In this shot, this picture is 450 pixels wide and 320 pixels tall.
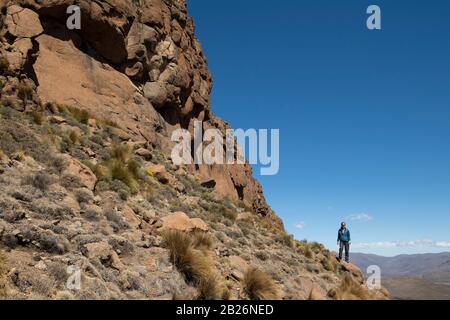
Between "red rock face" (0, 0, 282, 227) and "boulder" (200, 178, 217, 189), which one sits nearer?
"red rock face" (0, 0, 282, 227)

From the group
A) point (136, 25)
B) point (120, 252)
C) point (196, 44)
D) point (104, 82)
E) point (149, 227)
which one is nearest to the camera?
point (120, 252)

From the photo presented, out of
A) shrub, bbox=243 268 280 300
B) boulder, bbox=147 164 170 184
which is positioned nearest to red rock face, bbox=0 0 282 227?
boulder, bbox=147 164 170 184

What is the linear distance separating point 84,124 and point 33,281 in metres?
13.3

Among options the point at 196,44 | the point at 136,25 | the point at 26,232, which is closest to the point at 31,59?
the point at 136,25

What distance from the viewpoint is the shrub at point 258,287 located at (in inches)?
398

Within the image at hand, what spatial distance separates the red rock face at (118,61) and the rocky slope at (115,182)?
74mm

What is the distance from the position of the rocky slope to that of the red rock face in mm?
74

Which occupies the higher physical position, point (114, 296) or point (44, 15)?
point (44, 15)

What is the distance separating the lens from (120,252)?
924 cm

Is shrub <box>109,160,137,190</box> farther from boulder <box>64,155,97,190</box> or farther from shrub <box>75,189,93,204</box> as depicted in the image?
shrub <box>75,189,93,204</box>

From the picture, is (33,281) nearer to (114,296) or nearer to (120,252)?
(114,296)

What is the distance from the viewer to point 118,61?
24609 millimetres

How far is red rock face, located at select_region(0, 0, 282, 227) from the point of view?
19250mm

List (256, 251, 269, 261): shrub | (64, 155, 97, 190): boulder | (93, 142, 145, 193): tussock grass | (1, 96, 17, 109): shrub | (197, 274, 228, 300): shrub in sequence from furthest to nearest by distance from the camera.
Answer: (1, 96, 17, 109): shrub → (256, 251, 269, 261): shrub → (93, 142, 145, 193): tussock grass → (64, 155, 97, 190): boulder → (197, 274, 228, 300): shrub
